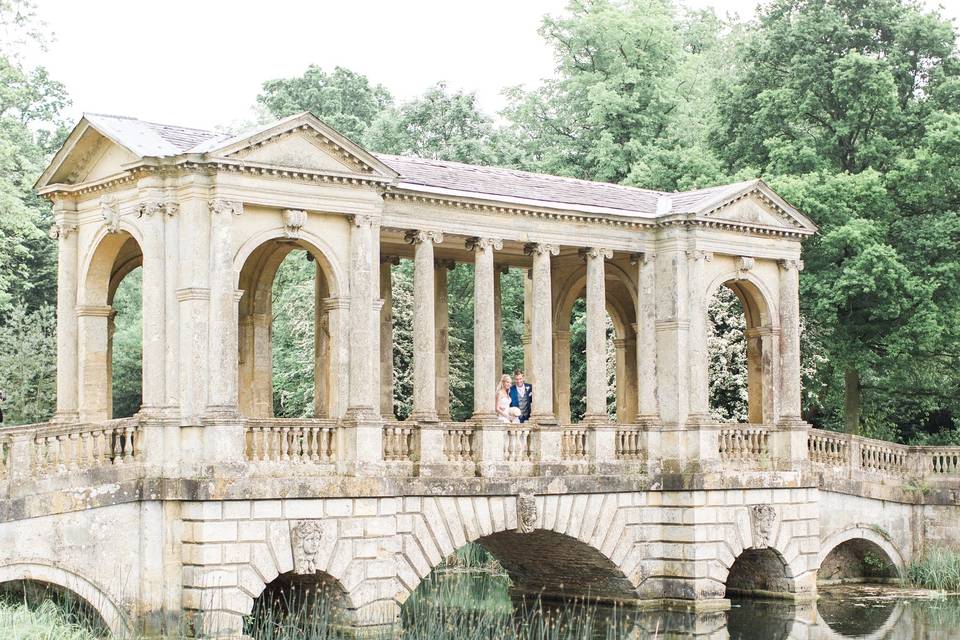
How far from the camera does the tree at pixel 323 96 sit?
54469 mm

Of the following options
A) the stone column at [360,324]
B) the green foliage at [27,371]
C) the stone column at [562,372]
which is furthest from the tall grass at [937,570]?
the green foliage at [27,371]

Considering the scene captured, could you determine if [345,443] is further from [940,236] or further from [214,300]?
[940,236]

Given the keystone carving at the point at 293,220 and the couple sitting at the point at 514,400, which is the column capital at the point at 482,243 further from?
the keystone carving at the point at 293,220

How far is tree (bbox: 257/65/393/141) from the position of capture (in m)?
54.5

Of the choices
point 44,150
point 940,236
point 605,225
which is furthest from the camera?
point 44,150

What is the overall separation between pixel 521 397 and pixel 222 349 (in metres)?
7.99

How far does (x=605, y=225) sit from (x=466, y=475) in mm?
5967

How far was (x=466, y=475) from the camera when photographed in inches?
1023

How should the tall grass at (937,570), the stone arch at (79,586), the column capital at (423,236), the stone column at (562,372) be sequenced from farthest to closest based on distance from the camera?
the stone column at (562,372), the tall grass at (937,570), the column capital at (423,236), the stone arch at (79,586)

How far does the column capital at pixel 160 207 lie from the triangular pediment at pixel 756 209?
1090 centimetres

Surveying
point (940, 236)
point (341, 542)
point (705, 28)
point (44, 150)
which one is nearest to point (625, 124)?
point (940, 236)

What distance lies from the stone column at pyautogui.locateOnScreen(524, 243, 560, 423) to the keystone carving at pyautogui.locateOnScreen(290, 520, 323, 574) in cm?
585

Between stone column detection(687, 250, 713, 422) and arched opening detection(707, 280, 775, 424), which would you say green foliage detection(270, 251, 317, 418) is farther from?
stone column detection(687, 250, 713, 422)

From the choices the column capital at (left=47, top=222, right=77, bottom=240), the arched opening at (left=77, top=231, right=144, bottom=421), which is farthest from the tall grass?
the column capital at (left=47, top=222, right=77, bottom=240)
